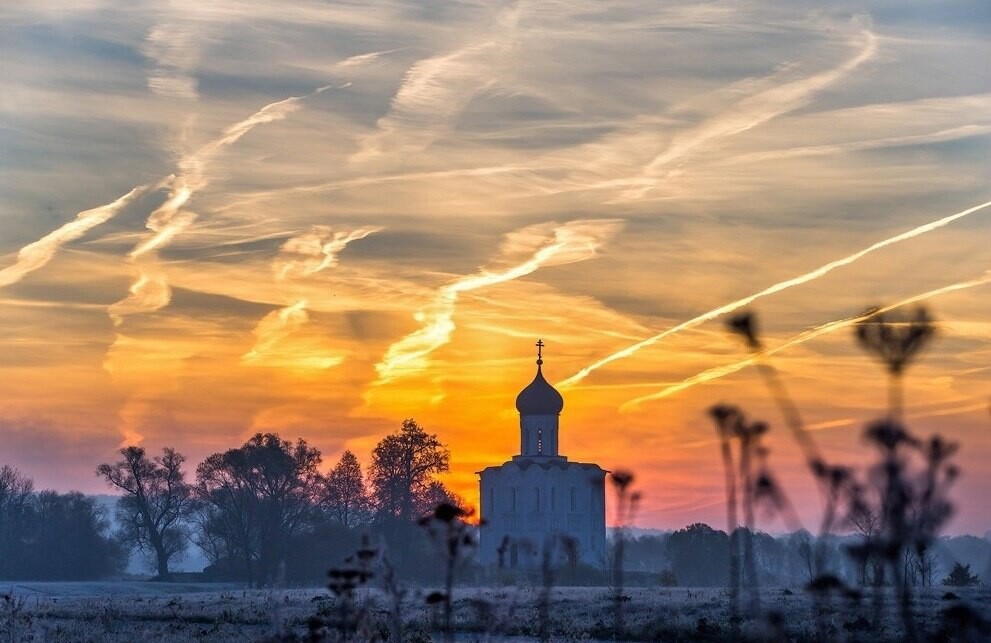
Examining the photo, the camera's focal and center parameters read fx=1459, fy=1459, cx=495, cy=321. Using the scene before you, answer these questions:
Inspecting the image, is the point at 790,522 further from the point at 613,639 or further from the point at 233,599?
the point at 233,599

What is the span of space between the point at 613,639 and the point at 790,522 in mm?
27686

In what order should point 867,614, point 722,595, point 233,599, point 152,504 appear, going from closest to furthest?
point 867,614 < point 722,595 < point 233,599 < point 152,504

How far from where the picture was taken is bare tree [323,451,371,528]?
365 feet

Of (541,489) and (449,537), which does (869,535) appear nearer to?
(449,537)

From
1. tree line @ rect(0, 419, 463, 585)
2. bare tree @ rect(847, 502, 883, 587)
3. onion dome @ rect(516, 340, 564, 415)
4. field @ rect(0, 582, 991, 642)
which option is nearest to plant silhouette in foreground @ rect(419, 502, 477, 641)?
bare tree @ rect(847, 502, 883, 587)

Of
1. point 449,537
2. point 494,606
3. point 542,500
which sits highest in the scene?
point 542,500

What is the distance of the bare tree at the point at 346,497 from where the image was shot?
111 m

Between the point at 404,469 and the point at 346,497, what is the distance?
232 inches

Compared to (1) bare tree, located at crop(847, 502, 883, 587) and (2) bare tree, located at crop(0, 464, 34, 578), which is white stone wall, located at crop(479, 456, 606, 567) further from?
(1) bare tree, located at crop(847, 502, 883, 587)

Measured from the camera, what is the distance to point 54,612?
149 ft

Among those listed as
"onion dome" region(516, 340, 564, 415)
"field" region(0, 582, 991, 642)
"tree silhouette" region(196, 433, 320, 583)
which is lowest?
"field" region(0, 582, 991, 642)

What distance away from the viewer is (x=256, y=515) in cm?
10325

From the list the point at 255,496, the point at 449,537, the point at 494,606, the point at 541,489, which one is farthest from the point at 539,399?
the point at 449,537

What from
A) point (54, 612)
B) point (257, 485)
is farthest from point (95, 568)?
point (54, 612)
